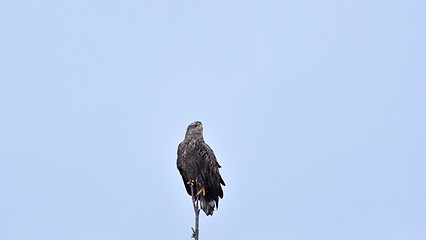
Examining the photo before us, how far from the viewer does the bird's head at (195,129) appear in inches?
614

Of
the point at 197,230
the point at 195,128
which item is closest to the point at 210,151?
the point at 195,128

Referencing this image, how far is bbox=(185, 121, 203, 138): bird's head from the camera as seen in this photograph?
1559 centimetres

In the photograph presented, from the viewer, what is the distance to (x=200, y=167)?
50.5 feet

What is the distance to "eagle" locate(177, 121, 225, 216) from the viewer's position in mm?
15398

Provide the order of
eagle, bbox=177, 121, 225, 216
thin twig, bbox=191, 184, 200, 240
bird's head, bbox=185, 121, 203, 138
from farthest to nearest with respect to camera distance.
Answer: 1. bird's head, bbox=185, 121, 203, 138
2. eagle, bbox=177, 121, 225, 216
3. thin twig, bbox=191, 184, 200, 240

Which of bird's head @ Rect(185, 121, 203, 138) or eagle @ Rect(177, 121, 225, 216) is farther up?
bird's head @ Rect(185, 121, 203, 138)

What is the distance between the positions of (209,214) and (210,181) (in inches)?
35.0

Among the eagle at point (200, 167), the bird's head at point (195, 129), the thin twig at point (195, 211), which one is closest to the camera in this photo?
the thin twig at point (195, 211)

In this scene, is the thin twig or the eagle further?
the eagle

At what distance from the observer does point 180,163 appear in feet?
51.3

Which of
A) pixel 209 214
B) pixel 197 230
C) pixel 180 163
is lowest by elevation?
pixel 197 230

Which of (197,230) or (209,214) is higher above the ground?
(209,214)

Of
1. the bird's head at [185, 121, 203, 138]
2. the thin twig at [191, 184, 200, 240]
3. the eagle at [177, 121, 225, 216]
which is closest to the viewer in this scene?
the thin twig at [191, 184, 200, 240]

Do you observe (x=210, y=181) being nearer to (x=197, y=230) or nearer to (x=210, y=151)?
(x=210, y=151)
